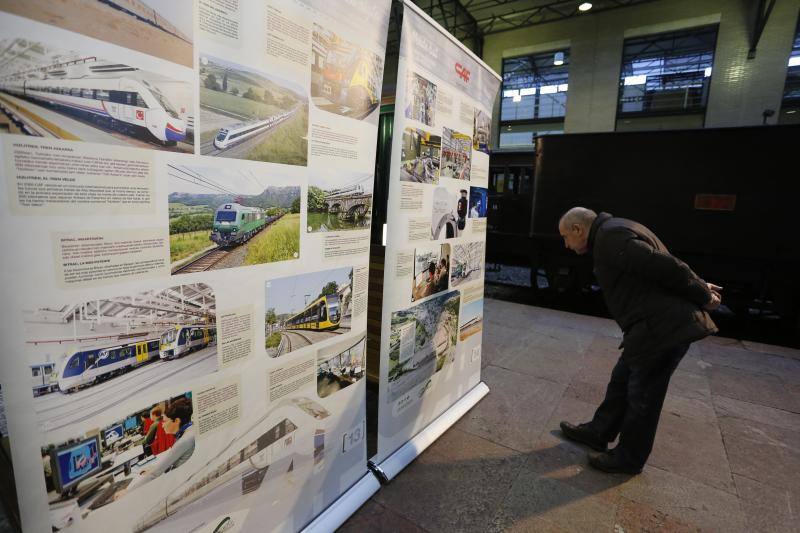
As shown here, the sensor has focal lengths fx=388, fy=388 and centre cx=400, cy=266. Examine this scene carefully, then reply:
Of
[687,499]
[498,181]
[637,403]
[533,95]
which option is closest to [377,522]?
[637,403]

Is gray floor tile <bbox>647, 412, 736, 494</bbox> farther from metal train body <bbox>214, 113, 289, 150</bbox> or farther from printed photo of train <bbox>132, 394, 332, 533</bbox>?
metal train body <bbox>214, 113, 289, 150</bbox>

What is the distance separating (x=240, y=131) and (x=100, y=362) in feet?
2.61

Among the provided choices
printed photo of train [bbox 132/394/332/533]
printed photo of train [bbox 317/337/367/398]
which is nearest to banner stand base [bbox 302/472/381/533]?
printed photo of train [bbox 132/394/332/533]

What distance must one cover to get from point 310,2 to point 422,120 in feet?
2.74

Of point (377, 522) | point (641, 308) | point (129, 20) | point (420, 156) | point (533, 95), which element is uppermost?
point (533, 95)

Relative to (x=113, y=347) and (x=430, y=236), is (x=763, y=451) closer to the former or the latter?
(x=430, y=236)

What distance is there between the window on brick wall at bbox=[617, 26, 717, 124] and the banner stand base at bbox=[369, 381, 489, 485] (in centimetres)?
1185

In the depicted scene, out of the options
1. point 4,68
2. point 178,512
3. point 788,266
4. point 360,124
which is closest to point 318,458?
point 178,512

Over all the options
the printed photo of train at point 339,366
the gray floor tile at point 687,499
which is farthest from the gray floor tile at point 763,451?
the printed photo of train at point 339,366

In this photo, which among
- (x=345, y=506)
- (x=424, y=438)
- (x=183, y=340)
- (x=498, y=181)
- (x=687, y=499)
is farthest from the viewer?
(x=498, y=181)

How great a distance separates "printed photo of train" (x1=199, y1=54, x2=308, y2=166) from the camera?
3.93ft

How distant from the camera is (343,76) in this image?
1.63 meters

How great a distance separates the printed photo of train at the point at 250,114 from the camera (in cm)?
120

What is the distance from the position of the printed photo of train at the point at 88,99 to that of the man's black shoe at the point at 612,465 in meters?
2.77
